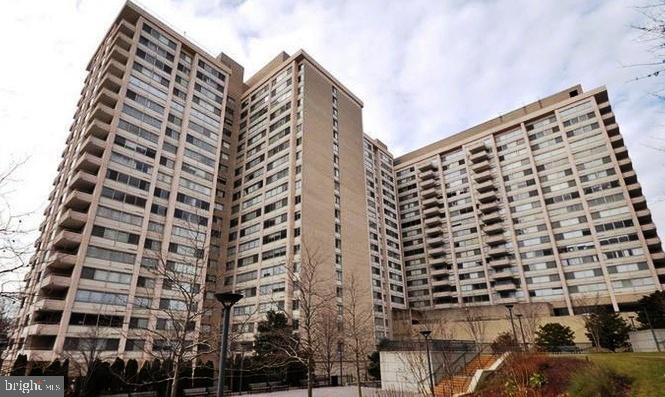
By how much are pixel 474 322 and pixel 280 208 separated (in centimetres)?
3447

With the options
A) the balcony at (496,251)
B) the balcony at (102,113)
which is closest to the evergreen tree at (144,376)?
the balcony at (102,113)

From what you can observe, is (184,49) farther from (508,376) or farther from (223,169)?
(508,376)

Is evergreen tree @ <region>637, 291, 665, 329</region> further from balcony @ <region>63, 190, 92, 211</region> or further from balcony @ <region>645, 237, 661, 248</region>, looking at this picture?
balcony @ <region>63, 190, 92, 211</region>

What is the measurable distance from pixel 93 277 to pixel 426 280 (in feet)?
213

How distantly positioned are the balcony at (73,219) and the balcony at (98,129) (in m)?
11.0

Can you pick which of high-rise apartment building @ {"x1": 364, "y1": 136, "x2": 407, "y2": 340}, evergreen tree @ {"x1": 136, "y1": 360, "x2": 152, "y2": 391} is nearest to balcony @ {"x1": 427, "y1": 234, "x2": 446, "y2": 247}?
high-rise apartment building @ {"x1": 364, "y1": 136, "x2": 407, "y2": 340}

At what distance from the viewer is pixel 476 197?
79062 millimetres

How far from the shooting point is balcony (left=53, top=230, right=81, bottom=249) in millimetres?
39031

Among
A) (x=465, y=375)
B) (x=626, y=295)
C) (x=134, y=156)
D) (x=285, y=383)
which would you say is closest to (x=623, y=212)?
(x=626, y=295)

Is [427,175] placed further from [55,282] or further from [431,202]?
[55,282]

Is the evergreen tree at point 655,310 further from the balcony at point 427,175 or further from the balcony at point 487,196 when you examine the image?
the balcony at point 427,175

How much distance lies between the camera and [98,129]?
152 feet

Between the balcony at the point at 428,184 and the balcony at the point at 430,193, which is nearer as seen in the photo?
the balcony at the point at 430,193

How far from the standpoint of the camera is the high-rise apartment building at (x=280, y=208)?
41.3m
